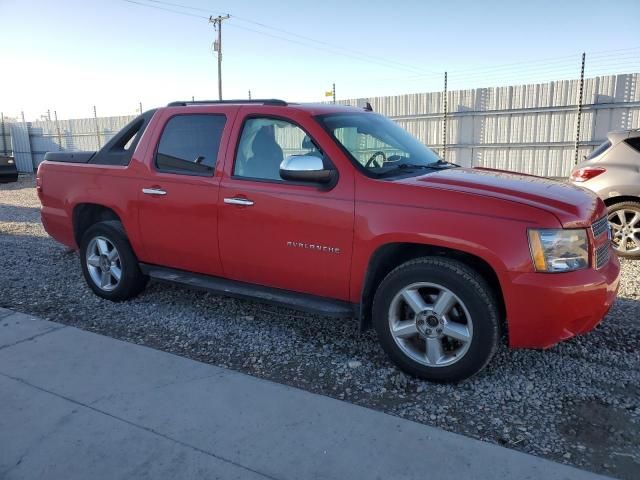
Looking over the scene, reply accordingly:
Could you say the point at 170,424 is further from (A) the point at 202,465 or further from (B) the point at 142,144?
(B) the point at 142,144

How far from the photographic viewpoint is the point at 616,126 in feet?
40.9

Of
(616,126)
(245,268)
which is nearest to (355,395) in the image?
(245,268)

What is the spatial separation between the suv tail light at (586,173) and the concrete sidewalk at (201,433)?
497 centimetres

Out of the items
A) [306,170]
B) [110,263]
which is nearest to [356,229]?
[306,170]

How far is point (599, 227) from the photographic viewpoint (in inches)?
138

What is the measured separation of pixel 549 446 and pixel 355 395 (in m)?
1.16

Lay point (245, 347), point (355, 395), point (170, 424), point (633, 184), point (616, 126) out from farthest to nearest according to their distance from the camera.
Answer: point (616, 126) < point (633, 184) < point (245, 347) < point (355, 395) < point (170, 424)

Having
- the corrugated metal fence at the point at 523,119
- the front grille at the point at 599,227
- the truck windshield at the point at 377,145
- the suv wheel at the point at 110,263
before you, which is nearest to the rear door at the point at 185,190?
the suv wheel at the point at 110,263

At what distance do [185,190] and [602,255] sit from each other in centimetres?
321

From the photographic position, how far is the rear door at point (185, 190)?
4.29 meters

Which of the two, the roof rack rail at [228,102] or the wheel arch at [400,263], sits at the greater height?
the roof rack rail at [228,102]

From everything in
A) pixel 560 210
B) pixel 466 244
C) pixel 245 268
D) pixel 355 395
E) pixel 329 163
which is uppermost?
pixel 329 163

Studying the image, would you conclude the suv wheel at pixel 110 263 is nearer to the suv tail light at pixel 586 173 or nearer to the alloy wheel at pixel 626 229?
the suv tail light at pixel 586 173

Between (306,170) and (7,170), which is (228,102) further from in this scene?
(7,170)
